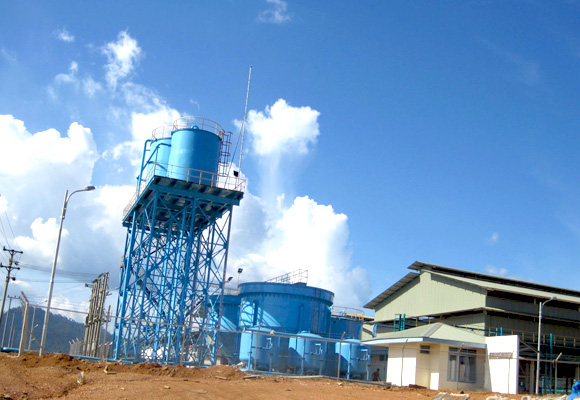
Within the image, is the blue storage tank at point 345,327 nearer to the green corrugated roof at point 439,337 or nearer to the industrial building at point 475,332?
the industrial building at point 475,332

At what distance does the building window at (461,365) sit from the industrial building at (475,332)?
6cm

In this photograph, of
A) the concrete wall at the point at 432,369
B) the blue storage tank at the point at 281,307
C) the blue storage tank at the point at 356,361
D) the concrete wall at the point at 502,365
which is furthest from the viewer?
the blue storage tank at the point at 281,307

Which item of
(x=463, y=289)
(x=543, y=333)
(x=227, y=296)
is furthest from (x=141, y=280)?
(x=543, y=333)

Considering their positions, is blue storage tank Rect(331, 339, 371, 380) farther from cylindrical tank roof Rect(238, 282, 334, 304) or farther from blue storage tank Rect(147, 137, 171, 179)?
blue storage tank Rect(147, 137, 171, 179)

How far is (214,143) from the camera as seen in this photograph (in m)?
44.6

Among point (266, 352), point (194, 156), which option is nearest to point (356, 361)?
point (266, 352)

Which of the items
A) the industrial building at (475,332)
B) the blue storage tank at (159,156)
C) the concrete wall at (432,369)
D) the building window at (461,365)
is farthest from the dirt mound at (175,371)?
the blue storage tank at (159,156)

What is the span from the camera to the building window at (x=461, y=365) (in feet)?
114

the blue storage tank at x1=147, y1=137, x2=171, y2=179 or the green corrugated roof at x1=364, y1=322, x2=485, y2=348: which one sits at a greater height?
the blue storage tank at x1=147, y1=137, x2=171, y2=179

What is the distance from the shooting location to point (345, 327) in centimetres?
5350

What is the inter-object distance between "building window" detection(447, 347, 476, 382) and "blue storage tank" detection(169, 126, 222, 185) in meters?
20.1

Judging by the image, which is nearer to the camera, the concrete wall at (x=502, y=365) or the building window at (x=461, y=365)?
the concrete wall at (x=502, y=365)

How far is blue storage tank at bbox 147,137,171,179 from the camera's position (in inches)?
1763

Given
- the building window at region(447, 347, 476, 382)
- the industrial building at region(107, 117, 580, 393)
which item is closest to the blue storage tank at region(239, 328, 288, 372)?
the industrial building at region(107, 117, 580, 393)
